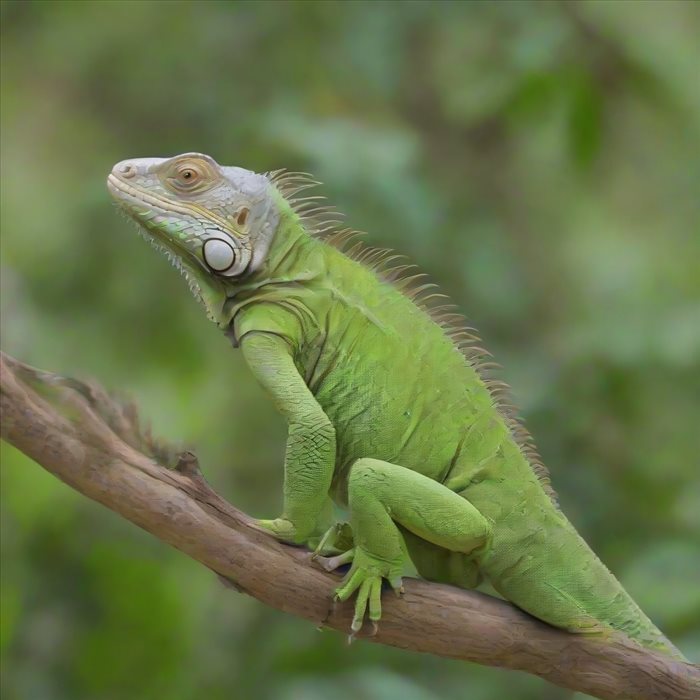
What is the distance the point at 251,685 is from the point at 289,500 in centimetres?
175

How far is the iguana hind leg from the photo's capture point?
115 inches

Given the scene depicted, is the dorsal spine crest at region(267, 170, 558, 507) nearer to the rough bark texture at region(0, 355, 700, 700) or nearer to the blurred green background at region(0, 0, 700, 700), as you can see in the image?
the rough bark texture at region(0, 355, 700, 700)

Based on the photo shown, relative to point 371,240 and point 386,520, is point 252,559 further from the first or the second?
point 371,240

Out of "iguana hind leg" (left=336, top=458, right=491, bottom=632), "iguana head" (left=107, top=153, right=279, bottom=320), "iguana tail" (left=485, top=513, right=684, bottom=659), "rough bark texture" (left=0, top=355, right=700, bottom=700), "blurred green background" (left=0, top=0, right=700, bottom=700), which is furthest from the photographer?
"blurred green background" (left=0, top=0, right=700, bottom=700)

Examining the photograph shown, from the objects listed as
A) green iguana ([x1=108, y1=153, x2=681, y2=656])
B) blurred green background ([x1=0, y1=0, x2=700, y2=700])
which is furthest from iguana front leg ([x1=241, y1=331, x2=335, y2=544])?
blurred green background ([x1=0, y1=0, x2=700, y2=700])

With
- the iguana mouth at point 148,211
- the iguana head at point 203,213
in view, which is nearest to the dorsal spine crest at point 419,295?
the iguana head at point 203,213

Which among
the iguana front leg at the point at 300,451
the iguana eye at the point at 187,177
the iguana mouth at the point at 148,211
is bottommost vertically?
the iguana front leg at the point at 300,451

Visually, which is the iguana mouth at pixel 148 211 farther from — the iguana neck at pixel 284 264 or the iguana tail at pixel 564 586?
the iguana tail at pixel 564 586

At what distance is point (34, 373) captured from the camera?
2.61m

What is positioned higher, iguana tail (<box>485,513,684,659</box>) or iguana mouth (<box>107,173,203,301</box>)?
iguana mouth (<box>107,173,203,301</box>)

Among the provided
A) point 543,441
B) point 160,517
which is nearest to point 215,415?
point 543,441

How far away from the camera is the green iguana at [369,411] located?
2969mm

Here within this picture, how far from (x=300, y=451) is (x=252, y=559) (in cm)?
32

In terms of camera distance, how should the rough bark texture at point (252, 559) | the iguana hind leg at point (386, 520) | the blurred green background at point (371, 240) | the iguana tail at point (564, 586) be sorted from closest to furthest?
1. the rough bark texture at point (252, 559)
2. the iguana hind leg at point (386, 520)
3. the iguana tail at point (564, 586)
4. the blurred green background at point (371, 240)
